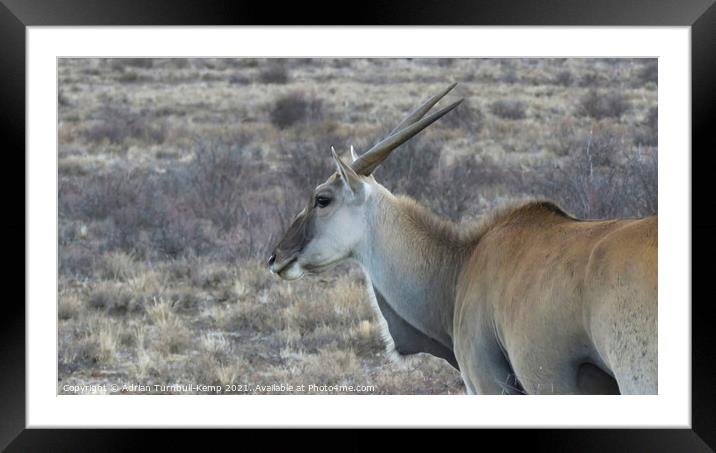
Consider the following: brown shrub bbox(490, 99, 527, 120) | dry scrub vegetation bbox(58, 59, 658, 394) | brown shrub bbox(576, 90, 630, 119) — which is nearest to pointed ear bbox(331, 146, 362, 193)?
dry scrub vegetation bbox(58, 59, 658, 394)

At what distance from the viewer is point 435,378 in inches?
284

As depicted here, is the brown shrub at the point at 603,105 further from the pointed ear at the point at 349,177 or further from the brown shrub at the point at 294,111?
the pointed ear at the point at 349,177

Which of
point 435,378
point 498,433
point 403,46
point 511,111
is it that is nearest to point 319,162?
point 511,111

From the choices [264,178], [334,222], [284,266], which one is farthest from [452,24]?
[264,178]

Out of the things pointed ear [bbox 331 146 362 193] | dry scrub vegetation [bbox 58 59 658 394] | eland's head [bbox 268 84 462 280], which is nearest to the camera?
pointed ear [bbox 331 146 362 193]

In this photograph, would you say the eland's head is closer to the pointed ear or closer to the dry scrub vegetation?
the pointed ear

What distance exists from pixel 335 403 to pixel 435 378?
5.71 feet

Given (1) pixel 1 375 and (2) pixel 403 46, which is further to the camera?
(2) pixel 403 46

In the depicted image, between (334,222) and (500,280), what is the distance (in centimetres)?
121

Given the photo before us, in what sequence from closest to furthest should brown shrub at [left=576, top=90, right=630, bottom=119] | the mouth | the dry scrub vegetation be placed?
the mouth < the dry scrub vegetation < brown shrub at [left=576, top=90, right=630, bottom=119]

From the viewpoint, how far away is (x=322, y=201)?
20.5 feet

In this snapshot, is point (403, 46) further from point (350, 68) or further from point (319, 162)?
point (350, 68)

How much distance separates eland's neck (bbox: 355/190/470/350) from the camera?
20.4ft

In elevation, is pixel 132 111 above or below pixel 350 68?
A: below
